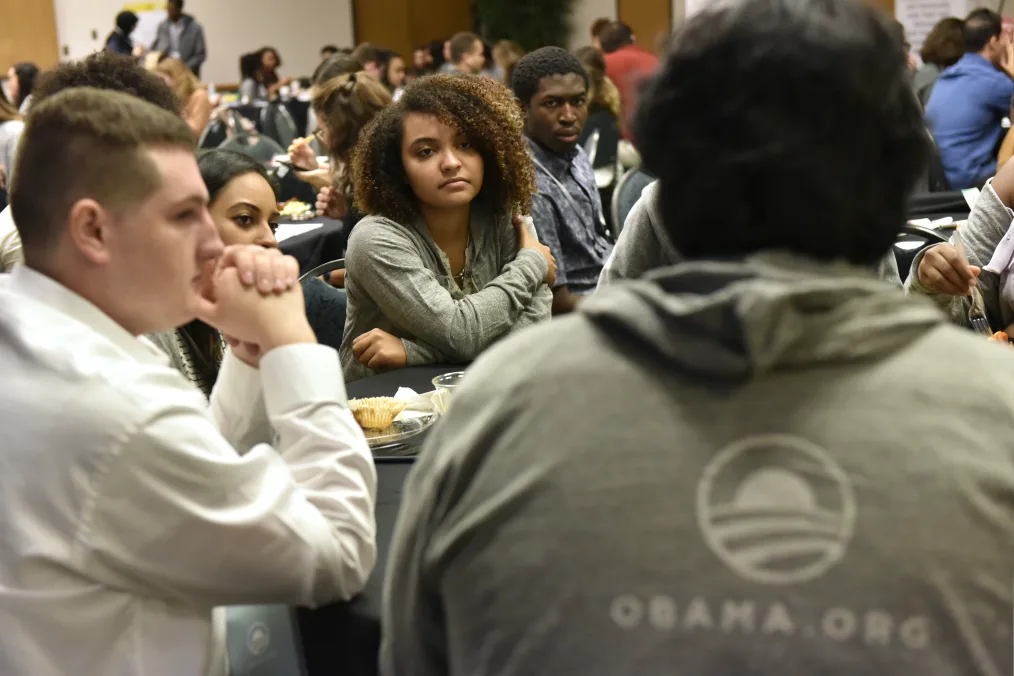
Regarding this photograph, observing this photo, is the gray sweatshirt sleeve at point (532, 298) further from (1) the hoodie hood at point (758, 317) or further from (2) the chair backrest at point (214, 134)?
(2) the chair backrest at point (214, 134)

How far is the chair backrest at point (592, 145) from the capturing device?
5660 millimetres

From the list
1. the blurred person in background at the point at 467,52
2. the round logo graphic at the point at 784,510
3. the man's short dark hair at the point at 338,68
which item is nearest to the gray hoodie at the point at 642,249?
the round logo graphic at the point at 784,510

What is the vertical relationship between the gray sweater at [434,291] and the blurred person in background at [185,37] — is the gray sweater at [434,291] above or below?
below

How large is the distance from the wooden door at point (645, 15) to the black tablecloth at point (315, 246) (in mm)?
8773

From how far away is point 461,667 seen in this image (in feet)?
2.99

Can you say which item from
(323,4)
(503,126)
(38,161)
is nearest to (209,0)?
(323,4)

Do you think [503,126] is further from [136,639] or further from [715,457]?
[715,457]

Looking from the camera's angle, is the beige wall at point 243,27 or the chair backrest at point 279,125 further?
the beige wall at point 243,27

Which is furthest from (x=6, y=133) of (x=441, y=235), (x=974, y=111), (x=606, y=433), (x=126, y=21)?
(x=126, y=21)

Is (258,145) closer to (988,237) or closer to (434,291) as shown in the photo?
(434,291)

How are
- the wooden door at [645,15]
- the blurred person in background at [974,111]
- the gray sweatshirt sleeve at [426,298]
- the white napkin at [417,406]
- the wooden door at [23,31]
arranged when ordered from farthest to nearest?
the wooden door at [23,31] → the wooden door at [645,15] → the blurred person in background at [974,111] → the gray sweatshirt sleeve at [426,298] → the white napkin at [417,406]

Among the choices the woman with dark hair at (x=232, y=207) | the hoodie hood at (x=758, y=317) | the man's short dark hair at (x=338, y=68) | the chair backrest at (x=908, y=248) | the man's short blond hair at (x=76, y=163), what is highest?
the man's short blond hair at (x=76, y=163)

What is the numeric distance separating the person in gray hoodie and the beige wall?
1439 cm

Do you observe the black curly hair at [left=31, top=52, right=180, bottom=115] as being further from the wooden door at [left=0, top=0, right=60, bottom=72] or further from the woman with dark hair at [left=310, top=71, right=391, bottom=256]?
the wooden door at [left=0, top=0, right=60, bottom=72]
